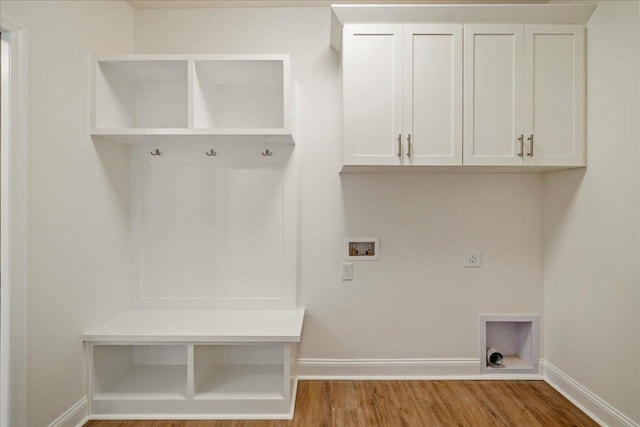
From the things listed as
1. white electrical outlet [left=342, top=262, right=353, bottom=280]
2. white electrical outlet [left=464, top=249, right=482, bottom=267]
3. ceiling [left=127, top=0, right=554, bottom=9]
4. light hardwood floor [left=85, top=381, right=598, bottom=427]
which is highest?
ceiling [left=127, top=0, right=554, bottom=9]

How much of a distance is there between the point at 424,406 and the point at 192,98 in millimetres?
2347

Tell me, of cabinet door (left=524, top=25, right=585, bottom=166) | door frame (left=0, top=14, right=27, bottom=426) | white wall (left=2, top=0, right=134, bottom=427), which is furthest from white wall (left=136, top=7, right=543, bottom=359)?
door frame (left=0, top=14, right=27, bottom=426)

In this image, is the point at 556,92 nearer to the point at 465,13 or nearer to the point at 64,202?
the point at 465,13

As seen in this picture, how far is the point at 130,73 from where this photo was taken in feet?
8.04

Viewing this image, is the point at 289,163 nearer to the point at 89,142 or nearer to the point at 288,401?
the point at 89,142

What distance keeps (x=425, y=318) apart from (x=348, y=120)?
4.95 feet

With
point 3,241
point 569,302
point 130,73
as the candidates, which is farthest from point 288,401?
point 130,73

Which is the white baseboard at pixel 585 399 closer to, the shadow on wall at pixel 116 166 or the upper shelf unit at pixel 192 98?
the upper shelf unit at pixel 192 98

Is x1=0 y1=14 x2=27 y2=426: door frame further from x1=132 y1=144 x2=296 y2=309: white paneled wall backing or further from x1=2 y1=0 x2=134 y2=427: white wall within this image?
x1=132 y1=144 x2=296 y2=309: white paneled wall backing

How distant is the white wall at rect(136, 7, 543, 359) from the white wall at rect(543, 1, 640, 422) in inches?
12.2

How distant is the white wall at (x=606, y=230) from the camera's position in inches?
75.4

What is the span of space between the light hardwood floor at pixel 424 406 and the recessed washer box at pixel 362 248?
874 millimetres

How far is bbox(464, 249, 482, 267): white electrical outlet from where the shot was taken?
8.78 feet

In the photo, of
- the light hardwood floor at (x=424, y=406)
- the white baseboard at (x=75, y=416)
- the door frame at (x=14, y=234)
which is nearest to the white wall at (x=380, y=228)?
the light hardwood floor at (x=424, y=406)
